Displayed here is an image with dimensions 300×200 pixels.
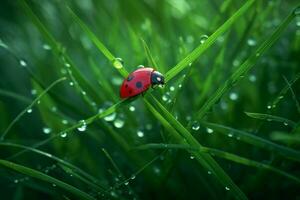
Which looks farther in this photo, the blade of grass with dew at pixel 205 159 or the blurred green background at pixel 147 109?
the blurred green background at pixel 147 109

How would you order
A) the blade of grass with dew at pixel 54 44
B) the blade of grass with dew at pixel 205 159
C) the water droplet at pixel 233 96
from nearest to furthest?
the blade of grass with dew at pixel 205 159, the blade of grass with dew at pixel 54 44, the water droplet at pixel 233 96

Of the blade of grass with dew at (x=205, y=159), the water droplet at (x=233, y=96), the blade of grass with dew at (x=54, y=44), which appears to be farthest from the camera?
the water droplet at (x=233, y=96)

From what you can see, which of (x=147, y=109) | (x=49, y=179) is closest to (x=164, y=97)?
(x=147, y=109)

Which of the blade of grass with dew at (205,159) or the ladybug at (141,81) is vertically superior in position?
the ladybug at (141,81)

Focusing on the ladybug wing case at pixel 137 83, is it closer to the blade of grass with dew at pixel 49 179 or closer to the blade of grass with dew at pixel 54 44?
the blade of grass with dew at pixel 54 44

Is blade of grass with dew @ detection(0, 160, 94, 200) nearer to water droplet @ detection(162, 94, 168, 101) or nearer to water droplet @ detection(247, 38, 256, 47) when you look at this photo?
water droplet @ detection(162, 94, 168, 101)

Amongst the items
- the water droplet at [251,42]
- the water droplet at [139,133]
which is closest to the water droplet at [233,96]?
the water droplet at [251,42]

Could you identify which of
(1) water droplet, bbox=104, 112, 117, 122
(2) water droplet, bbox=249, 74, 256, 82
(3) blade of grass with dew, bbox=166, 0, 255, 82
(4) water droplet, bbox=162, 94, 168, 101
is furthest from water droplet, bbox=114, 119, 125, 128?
(2) water droplet, bbox=249, 74, 256, 82
